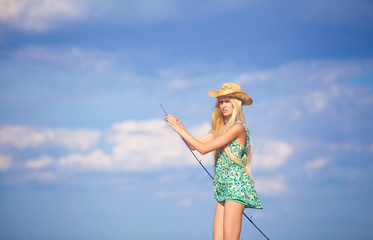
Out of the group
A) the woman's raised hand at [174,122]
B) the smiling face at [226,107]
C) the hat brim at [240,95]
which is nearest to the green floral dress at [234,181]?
the smiling face at [226,107]

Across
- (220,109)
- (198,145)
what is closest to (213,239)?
(198,145)

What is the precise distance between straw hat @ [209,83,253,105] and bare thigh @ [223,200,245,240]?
61.7 inches

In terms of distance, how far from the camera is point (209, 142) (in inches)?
277

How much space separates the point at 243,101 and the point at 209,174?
1235 mm

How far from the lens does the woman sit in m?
6.87

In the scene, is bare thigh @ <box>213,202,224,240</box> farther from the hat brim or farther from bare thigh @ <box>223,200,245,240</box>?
the hat brim

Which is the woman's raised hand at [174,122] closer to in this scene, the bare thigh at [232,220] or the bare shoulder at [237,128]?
the bare shoulder at [237,128]

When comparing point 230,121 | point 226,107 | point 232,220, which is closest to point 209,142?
point 230,121

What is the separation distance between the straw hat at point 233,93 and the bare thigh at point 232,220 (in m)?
1.57

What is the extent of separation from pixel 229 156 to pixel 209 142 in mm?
360

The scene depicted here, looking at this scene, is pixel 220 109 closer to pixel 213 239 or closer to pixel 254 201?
pixel 254 201

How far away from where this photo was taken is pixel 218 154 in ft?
23.8

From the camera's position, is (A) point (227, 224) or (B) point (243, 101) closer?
(A) point (227, 224)

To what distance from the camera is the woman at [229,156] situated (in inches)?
270
